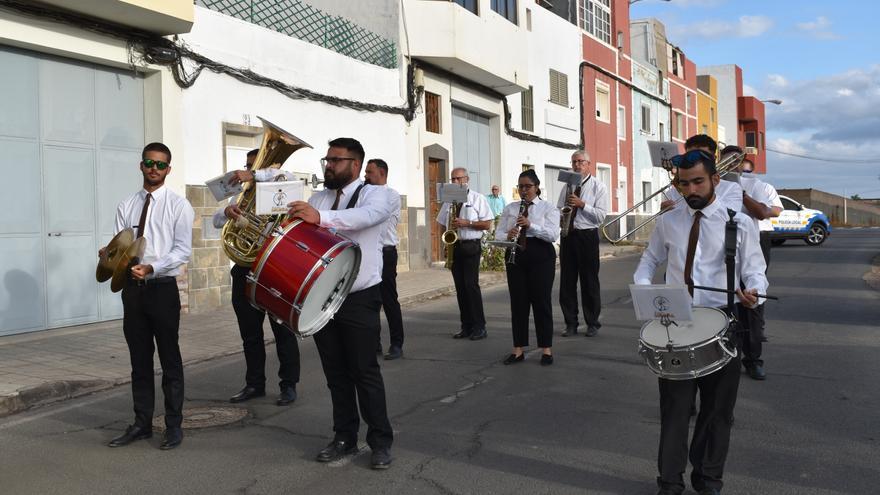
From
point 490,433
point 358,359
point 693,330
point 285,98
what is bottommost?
point 490,433

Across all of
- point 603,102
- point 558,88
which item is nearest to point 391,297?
point 558,88

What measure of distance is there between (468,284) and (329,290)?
4786 mm

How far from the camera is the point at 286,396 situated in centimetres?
636

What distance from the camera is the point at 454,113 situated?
1973cm

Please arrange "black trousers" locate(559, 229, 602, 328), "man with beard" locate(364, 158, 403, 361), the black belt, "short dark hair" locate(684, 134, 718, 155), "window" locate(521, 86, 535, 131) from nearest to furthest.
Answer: the black belt < "short dark hair" locate(684, 134, 718, 155) < "man with beard" locate(364, 158, 403, 361) < "black trousers" locate(559, 229, 602, 328) < "window" locate(521, 86, 535, 131)

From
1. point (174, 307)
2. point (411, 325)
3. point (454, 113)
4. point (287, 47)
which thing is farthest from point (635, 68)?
point (174, 307)

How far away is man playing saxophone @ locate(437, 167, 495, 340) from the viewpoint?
30.4ft

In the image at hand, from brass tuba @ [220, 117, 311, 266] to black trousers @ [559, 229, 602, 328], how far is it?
4.58 metres

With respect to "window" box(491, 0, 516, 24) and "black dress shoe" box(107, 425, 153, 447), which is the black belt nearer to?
"black dress shoe" box(107, 425, 153, 447)

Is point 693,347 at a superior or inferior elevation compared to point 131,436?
superior

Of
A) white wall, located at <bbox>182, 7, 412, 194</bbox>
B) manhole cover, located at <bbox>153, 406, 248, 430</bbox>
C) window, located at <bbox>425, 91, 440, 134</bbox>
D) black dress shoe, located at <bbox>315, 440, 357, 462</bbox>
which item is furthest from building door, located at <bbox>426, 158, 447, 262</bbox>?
black dress shoe, located at <bbox>315, 440, 357, 462</bbox>

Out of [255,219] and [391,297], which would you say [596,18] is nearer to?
[391,297]

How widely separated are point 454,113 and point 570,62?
8.24 meters

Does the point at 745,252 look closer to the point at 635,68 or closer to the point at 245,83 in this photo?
the point at 245,83
